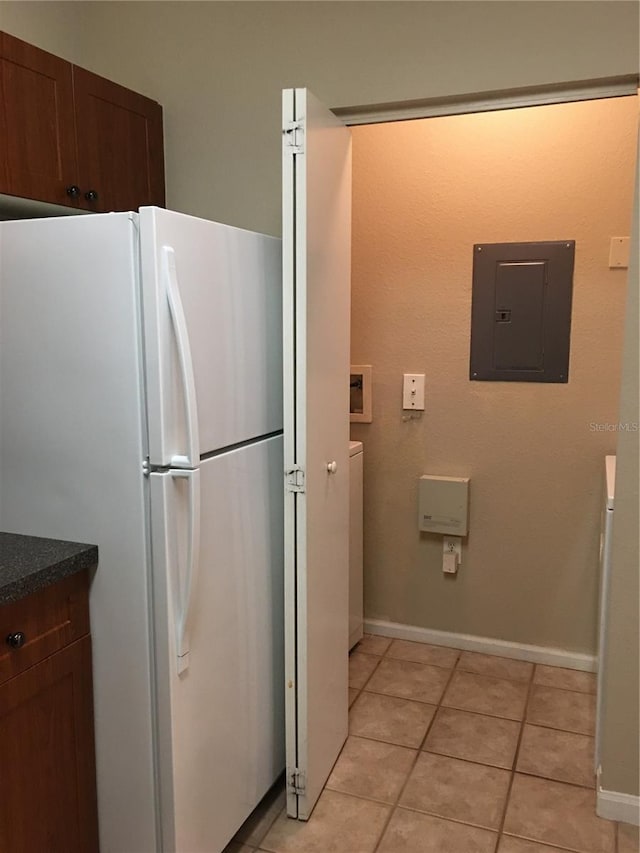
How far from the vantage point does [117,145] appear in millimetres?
2215

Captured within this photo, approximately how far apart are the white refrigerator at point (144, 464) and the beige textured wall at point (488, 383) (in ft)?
4.47

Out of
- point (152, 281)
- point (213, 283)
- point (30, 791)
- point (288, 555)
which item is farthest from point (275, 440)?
point (30, 791)

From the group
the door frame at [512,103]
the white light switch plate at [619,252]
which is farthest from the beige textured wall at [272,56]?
the white light switch plate at [619,252]

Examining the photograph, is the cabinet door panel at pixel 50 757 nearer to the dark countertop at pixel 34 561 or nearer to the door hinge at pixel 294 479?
the dark countertop at pixel 34 561

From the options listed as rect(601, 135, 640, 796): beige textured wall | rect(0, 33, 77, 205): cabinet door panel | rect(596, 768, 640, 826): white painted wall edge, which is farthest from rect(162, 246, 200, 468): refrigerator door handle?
rect(596, 768, 640, 826): white painted wall edge

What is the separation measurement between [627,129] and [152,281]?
6.93 ft

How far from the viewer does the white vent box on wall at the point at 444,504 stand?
3.07m

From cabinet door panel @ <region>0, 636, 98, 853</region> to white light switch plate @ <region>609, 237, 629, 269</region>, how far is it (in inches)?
92.3

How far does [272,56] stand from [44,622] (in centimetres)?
182

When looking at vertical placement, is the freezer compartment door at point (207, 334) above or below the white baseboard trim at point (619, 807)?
above

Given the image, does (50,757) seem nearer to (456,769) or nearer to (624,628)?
(456,769)

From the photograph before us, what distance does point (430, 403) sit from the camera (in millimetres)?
3127

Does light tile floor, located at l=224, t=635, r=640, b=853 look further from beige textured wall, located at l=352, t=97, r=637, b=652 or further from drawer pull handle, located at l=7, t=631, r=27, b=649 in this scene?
drawer pull handle, located at l=7, t=631, r=27, b=649

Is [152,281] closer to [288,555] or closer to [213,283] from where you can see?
[213,283]
